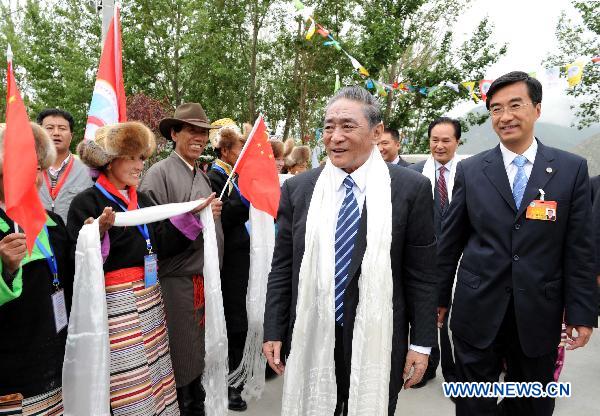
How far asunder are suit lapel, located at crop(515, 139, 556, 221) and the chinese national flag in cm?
169

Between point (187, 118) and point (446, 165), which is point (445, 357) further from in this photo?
point (187, 118)

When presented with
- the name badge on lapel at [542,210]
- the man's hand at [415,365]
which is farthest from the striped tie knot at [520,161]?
the man's hand at [415,365]

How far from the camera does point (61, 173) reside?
12.2 ft

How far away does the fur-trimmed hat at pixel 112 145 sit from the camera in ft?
8.30

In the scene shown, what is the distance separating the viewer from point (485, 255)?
2475mm

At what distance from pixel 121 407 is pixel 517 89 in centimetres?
264

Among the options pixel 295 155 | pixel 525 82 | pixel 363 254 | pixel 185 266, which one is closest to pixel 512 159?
pixel 525 82

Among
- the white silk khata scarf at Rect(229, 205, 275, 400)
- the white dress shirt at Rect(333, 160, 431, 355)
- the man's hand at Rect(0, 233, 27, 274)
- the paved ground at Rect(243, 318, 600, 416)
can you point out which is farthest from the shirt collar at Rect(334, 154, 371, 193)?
the paved ground at Rect(243, 318, 600, 416)

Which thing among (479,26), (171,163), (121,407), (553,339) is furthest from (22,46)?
(553,339)

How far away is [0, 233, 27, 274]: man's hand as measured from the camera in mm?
1829

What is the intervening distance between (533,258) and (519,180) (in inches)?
16.3

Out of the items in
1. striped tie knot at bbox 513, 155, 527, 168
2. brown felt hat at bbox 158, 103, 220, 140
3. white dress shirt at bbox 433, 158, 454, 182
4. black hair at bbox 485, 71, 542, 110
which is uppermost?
black hair at bbox 485, 71, 542, 110

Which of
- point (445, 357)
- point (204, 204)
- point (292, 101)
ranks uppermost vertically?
point (292, 101)

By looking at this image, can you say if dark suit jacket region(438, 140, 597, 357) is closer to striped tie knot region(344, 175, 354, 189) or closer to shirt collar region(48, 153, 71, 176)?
striped tie knot region(344, 175, 354, 189)
